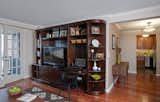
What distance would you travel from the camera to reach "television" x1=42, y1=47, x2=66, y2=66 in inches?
160

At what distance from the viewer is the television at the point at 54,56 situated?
4060 millimetres

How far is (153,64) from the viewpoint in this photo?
23.7 feet

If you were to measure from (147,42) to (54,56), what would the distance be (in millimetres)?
5824

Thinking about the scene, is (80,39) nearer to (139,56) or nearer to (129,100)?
(129,100)

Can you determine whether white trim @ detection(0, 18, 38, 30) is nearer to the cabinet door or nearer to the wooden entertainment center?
the wooden entertainment center

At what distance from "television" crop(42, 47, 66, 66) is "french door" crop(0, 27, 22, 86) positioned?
104 cm

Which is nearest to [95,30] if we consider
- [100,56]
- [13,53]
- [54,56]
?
[100,56]

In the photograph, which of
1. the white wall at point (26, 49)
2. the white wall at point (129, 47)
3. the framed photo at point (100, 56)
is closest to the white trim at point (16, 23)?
the white wall at point (26, 49)

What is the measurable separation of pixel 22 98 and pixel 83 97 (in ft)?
5.28

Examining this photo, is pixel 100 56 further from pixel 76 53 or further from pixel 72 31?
pixel 72 31

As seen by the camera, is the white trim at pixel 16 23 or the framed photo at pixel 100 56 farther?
the white trim at pixel 16 23

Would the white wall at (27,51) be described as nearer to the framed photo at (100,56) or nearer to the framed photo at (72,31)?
the framed photo at (72,31)

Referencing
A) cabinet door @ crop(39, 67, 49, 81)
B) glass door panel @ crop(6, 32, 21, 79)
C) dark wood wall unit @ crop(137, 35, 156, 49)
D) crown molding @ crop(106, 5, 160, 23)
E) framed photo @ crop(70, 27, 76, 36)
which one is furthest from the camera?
dark wood wall unit @ crop(137, 35, 156, 49)

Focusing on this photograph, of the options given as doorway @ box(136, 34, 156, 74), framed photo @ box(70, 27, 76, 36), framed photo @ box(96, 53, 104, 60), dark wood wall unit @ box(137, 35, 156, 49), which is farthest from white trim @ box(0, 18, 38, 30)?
doorway @ box(136, 34, 156, 74)
